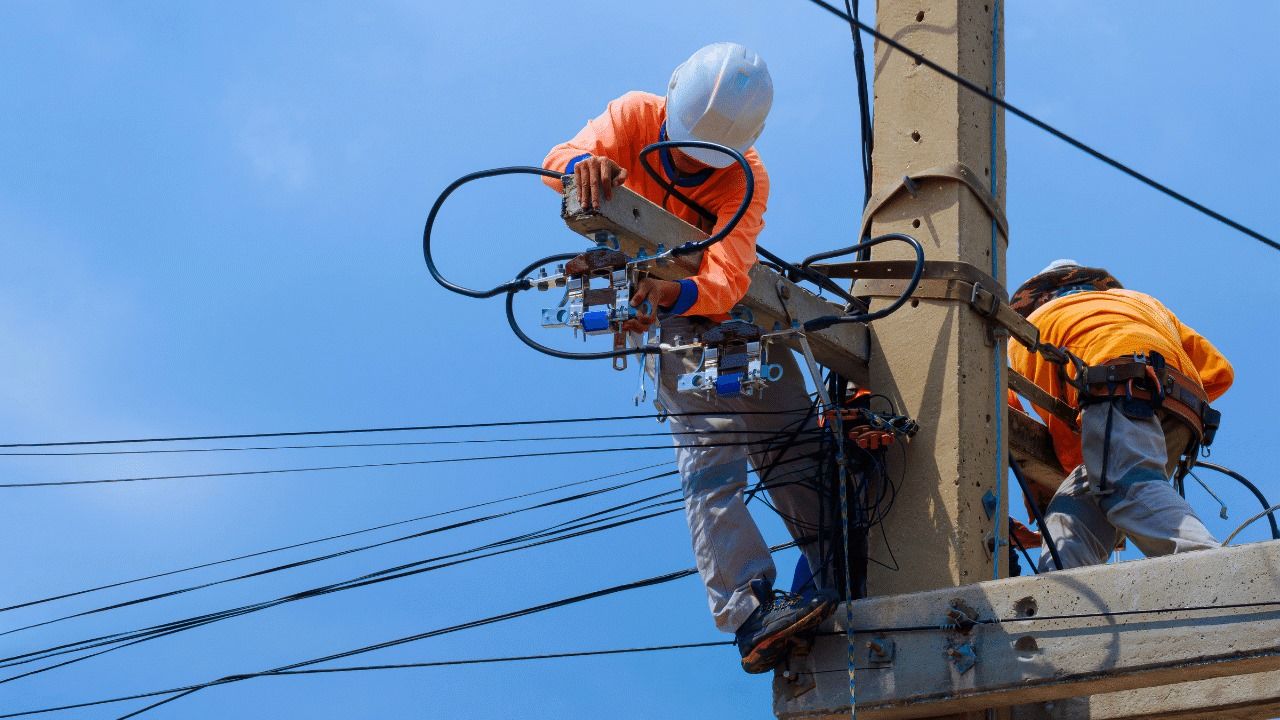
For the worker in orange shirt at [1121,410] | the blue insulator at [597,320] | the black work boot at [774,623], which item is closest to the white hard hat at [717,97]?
the blue insulator at [597,320]

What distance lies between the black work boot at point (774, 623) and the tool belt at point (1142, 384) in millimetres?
1868

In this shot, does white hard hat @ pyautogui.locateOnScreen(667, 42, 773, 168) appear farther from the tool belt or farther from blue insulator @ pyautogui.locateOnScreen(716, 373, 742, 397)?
the tool belt

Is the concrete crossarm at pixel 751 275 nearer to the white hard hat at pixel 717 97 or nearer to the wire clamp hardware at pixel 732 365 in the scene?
the wire clamp hardware at pixel 732 365

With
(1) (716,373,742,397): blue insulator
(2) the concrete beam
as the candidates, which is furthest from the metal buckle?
(2) the concrete beam

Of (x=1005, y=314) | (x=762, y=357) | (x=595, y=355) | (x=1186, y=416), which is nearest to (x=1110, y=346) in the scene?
(x=1186, y=416)

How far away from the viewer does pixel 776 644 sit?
20.1 ft

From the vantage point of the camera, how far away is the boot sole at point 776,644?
6.08 m

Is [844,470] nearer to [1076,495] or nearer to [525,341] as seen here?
[525,341]

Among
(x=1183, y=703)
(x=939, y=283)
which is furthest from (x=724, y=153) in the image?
(x=1183, y=703)

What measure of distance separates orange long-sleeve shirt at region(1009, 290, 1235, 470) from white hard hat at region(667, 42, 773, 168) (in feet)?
6.85

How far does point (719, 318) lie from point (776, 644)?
3.92 ft

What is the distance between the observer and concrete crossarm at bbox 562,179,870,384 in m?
5.71

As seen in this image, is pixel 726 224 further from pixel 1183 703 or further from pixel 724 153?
pixel 1183 703

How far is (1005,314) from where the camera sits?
6809 mm
